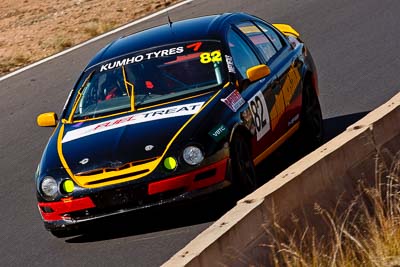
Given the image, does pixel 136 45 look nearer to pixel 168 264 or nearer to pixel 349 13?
pixel 168 264

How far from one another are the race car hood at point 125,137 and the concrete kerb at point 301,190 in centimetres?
162

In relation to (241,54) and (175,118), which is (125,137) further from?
(241,54)

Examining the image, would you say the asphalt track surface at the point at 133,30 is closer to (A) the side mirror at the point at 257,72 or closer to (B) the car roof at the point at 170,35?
A: (A) the side mirror at the point at 257,72

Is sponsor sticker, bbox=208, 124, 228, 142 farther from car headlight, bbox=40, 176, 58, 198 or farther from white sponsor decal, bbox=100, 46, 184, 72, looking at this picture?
white sponsor decal, bbox=100, 46, 184, 72

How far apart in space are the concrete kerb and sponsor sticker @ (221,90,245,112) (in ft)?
4.68

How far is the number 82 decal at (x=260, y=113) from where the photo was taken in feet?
33.2

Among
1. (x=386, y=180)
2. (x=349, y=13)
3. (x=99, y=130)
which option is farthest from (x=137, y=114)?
(x=349, y=13)

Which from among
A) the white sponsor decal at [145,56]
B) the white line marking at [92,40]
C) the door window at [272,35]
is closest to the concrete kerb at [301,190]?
the white sponsor decal at [145,56]

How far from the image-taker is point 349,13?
1855cm

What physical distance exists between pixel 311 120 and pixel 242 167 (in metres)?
2.16

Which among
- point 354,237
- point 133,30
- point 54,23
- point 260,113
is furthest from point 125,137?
point 54,23

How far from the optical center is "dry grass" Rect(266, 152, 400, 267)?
22.6 ft

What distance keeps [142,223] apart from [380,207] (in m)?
2.77

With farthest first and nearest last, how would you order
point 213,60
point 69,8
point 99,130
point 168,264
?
point 69,8, point 213,60, point 99,130, point 168,264
